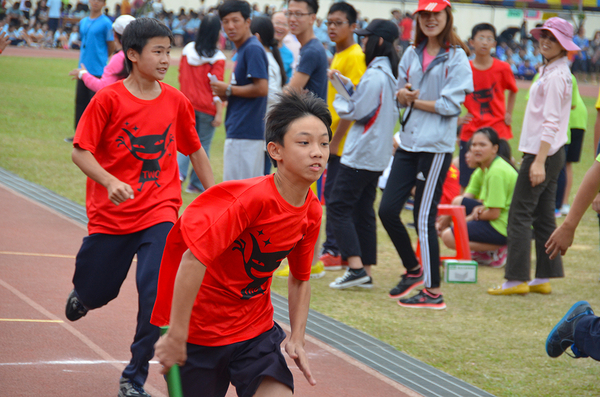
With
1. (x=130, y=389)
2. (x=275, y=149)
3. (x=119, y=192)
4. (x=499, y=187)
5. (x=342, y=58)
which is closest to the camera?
(x=275, y=149)

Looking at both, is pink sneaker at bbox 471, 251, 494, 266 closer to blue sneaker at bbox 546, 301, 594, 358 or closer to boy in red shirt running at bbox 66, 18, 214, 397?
blue sneaker at bbox 546, 301, 594, 358

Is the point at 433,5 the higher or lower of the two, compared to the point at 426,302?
higher

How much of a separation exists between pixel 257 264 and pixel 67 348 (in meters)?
1.97

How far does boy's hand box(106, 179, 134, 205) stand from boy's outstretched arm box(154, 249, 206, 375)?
96 cm

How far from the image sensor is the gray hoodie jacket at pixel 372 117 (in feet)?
17.9

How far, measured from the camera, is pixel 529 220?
562cm

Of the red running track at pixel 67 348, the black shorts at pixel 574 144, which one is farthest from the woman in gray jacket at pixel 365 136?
the black shorts at pixel 574 144

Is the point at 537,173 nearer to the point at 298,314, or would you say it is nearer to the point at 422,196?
the point at 422,196

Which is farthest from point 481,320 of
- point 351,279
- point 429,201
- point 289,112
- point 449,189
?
point 289,112

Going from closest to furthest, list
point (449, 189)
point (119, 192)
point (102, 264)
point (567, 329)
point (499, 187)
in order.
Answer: point (119, 192)
point (102, 264)
point (567, 329)
point (499, 187)
point (449, 189)

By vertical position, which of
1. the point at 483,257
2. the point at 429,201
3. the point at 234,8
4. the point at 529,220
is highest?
the point at 234,8

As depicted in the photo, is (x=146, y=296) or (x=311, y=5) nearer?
(x=146, y=296)

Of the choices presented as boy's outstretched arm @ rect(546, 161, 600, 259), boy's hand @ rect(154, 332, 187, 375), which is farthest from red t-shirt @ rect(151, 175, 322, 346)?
boy's outstretched arm @ rect(546, 161, 600, 259)

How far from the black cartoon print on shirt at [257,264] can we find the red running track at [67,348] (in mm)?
1268
